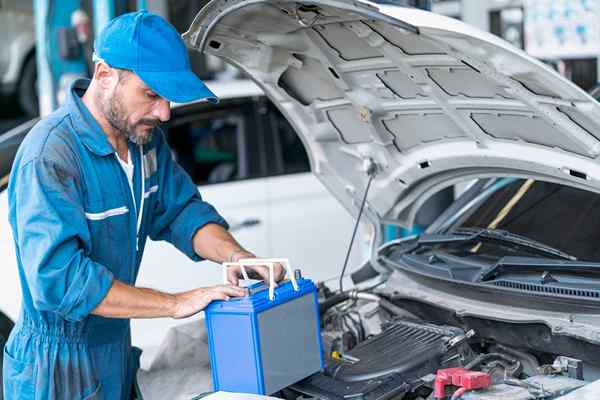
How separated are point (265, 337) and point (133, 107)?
790 millimetres

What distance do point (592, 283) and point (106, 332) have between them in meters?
1.50

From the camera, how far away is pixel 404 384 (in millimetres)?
2434

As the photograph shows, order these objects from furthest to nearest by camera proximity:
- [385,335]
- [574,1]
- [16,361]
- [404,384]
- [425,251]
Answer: [574,1] → [425,251] → [385,335] → [16,361] → [404,384]

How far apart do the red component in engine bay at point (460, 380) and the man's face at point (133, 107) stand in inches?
43.8

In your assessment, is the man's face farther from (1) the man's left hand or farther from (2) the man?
(1) the man's left hand

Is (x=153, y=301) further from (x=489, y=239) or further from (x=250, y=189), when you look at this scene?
(x=250, y=189)


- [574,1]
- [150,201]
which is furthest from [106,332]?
[574,1]

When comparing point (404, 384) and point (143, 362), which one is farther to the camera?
point (143, 362)

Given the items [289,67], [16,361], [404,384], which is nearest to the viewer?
[404,384]

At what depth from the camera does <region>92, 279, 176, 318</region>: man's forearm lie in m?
2.35

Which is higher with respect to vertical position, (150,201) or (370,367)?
(150,201)

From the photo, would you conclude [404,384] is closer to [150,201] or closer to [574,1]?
[150,201]

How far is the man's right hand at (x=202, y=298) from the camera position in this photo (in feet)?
7.77

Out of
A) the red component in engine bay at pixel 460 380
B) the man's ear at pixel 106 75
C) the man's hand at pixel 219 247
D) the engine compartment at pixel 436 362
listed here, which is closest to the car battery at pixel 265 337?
the engine compartment at pixel 436 362
